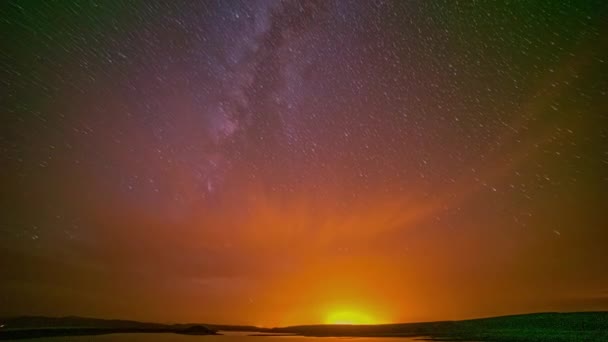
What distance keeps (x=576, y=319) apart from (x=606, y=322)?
7.08 meters

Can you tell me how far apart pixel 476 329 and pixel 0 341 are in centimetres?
7293

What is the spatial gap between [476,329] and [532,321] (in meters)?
9.63

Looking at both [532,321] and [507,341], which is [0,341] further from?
[532,321]

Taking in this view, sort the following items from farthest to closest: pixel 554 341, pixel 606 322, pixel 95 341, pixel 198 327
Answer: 1. pixel 198 327
2. pixel 606 322
3. pixel 554 341
4. pixel 95 341

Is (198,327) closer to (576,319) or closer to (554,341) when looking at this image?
(554,341)

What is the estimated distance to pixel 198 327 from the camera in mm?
69000

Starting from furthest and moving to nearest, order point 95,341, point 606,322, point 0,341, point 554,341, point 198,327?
point 198,327 → point 606,322 → point 554,341 → point 0,341 → point 95,341

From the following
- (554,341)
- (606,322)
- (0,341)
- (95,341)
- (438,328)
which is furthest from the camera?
(438,328)

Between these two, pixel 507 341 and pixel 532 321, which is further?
pixel 532 321

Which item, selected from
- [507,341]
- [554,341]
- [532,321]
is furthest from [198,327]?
[532,321]

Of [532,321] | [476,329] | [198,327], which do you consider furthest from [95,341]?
[532,321]

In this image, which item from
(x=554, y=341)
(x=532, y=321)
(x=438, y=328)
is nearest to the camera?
(x=554, y=341)

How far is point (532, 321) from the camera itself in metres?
75.9

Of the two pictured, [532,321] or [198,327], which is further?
[532,321]
